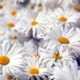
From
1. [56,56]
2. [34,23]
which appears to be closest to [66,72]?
[56,56]

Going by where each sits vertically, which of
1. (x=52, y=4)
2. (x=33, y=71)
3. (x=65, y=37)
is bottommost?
(x=33, y=71)

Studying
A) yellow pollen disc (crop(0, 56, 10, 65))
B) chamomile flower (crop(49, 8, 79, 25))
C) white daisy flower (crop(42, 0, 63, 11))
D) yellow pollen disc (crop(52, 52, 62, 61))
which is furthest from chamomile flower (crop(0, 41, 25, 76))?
white daisy flower (crop(42, 0, 63, 11))

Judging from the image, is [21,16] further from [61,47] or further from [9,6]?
[61,47]

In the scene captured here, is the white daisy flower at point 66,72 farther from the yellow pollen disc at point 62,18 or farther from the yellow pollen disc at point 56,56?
the yellow pollen disc at point 62,18

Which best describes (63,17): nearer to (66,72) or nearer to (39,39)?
(39,39)

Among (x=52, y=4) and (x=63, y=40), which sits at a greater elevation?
(x=52, y=4)

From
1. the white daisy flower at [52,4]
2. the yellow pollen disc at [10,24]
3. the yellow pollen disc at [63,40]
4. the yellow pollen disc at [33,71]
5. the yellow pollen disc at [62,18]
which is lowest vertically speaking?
the yellow pollen disc at [33,71]

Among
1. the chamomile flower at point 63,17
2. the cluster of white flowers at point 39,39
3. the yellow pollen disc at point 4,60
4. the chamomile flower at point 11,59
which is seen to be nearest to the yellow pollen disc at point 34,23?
the cluster of white flowers at point 39,39

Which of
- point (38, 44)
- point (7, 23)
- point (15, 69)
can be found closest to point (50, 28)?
point (38, 44)
